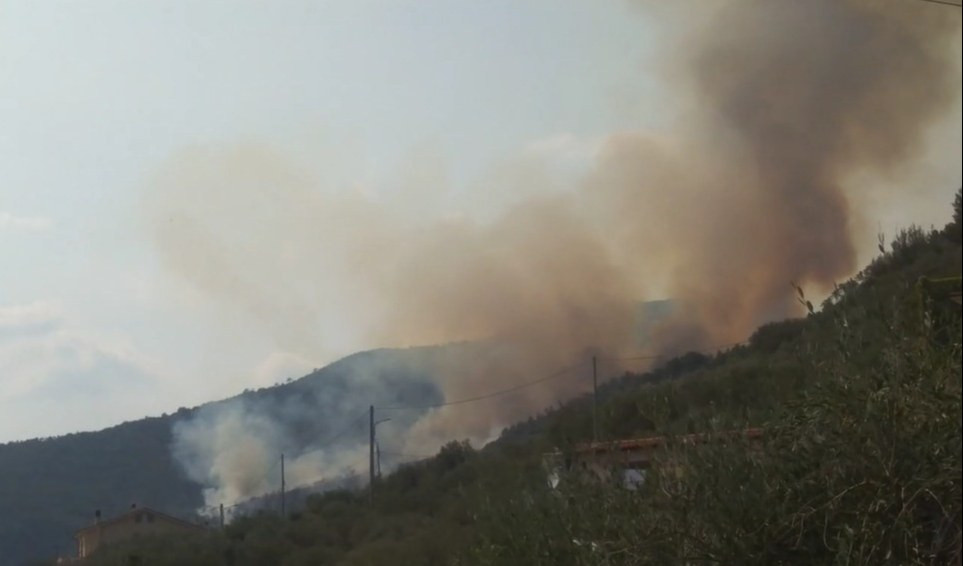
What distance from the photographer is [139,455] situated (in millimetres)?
53375

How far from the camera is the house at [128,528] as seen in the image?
3797 cm

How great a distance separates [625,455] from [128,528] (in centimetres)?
3295

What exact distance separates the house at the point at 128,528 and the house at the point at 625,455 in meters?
25.8

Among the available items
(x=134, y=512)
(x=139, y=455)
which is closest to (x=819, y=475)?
(x=134, y=512)

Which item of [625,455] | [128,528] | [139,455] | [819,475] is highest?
[139,455]

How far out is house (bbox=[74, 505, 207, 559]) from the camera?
1495 inches

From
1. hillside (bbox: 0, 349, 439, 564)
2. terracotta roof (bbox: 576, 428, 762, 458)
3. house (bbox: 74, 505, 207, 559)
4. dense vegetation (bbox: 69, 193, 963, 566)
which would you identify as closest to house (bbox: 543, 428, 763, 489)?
terracotta roof (bbox: 576, 428, 762, 458)

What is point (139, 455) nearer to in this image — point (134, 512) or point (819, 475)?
point (134, 512)

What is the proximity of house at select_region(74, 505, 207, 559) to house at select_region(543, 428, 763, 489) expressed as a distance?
84.5 feet

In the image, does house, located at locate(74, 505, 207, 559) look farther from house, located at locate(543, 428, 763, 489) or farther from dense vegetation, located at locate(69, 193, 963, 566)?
dense vegetation, located at locate(69, 193, 963, 566)

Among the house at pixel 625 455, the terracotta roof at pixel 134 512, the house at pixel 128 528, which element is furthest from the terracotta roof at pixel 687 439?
the terracotta roof at pixel 134 512

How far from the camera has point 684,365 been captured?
50.1 meters

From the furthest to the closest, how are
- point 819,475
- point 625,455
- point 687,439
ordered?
1. point 625,455
2. point 687,439
3. point 819,475

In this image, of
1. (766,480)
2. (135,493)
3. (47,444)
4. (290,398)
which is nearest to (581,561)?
(766,480)
